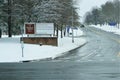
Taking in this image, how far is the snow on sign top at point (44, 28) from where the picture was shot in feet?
164

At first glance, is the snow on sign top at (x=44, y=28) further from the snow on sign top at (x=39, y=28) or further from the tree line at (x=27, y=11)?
the tree line at (x=27, y=11)

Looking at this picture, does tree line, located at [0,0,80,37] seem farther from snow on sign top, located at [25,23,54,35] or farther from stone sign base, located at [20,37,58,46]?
stone sign base, located at [20,37,58,46]

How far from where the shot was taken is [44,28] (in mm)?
50250

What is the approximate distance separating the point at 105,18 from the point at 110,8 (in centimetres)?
880

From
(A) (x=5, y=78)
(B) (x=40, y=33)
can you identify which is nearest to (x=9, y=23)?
(B) (x=40, y=33)

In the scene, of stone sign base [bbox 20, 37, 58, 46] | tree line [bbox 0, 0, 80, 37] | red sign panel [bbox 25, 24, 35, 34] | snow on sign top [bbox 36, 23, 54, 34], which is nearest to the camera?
stone sign base [bbox 20, 37, 58, 46]

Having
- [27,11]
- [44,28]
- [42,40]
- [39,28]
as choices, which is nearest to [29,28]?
[39,28]

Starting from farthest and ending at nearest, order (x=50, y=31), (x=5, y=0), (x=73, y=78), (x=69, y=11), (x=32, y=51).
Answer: (x=69, y=11)
(x=5, y=0)
(x=50, y=31)
(x=32, y=51)
(x=73, y=78)

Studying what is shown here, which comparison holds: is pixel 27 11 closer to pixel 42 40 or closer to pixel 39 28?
pixel 39 28

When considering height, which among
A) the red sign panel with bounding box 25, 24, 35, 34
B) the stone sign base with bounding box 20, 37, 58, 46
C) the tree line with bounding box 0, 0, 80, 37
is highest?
the tree line with bounding box 0, 0, 80, 37

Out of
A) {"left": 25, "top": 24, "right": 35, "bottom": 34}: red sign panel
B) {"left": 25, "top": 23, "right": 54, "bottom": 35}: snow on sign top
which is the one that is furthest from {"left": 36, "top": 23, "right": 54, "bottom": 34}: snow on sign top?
{"left": 25, "top": 24, "right": 35, "bottom": 34}: red sign panel

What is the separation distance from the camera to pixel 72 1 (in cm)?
7319

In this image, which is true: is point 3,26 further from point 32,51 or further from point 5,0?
point 32,51

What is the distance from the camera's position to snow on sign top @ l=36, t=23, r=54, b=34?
5009cm
